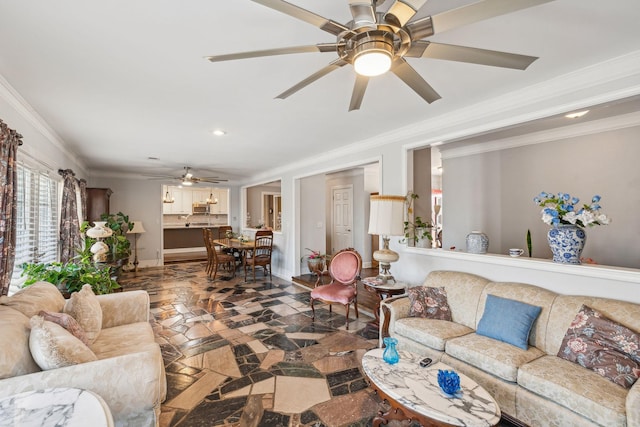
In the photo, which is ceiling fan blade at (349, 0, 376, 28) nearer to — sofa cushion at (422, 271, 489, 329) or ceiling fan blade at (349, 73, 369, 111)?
ceiling fan blade at (349, 73, 369, 111)

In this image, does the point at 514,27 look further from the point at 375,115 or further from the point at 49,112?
the point at 49,112

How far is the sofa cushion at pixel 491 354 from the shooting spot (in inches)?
80.3

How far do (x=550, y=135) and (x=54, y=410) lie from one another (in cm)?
559

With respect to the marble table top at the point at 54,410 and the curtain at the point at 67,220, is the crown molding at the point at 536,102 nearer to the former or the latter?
the marble table top at the point at 54,410

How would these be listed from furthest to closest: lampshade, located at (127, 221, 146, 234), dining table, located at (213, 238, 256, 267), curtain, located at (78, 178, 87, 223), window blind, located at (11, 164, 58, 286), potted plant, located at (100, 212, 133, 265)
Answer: lampshade, located at (127, 221, 146, 234)
dining table, located at (213, 238, 256, 267)
potted plant, located at (100, 212, 133, 265)
curtain, located at (78, 178, 87, 223)
window blind, located at (11, 164, 58, 286)

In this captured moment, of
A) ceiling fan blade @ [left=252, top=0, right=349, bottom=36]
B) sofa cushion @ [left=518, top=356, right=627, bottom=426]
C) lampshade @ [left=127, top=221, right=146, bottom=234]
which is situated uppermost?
ceiling fan blade @ [left=252, top=0, right=349, bottom=36]

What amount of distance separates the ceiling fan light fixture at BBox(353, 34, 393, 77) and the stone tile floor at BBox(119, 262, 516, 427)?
7.39ft

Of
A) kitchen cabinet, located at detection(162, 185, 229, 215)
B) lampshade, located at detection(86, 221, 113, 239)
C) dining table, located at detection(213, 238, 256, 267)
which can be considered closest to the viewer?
lampshade, located at detection(86, 221, 113, 239)

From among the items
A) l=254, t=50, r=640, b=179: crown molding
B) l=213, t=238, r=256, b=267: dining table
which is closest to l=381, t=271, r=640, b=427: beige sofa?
l=254, t=50, r=640, b=179: crown molding

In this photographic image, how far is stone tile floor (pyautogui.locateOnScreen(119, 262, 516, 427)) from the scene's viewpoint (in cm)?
216

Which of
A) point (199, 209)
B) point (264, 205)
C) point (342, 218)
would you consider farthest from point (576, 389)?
point (199, 209)

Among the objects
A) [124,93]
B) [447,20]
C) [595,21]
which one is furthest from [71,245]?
[595,21]

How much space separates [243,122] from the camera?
11.5 feet

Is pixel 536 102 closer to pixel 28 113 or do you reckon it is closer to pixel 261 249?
pixel 28 113
